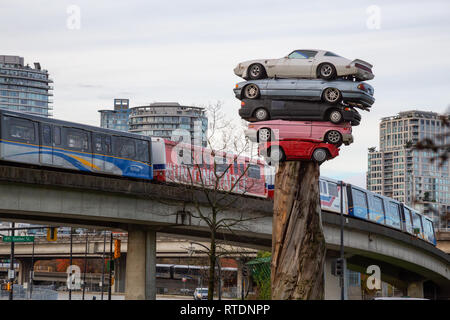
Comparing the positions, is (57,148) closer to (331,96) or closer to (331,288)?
(331,96)

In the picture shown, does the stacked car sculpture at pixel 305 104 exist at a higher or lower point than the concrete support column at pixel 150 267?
higher

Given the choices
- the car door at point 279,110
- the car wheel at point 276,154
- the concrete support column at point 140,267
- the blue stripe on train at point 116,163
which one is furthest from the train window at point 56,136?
the car door at point 279,110

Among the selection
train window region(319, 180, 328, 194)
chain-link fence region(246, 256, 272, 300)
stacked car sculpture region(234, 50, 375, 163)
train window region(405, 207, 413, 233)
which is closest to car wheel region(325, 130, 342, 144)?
stacked car sculpture region(234, 50, 375, 163)

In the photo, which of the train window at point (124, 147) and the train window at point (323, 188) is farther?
the train window at point (323, 188)

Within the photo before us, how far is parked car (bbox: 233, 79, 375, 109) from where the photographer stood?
19.2 m

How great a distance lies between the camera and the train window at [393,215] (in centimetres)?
5822

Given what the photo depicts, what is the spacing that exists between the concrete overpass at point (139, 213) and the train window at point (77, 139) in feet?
7.22

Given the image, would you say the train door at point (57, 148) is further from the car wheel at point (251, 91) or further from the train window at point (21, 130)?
the car wheel at point (251, 91)

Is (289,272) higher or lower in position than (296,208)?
Result: lower

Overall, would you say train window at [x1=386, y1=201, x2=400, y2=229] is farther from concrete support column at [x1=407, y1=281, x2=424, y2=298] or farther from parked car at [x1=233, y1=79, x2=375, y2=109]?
parked car at [x1=233, y1=79, x2=375, y2=109]
